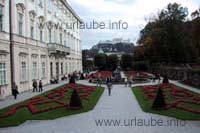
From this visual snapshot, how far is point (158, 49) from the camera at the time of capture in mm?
66250

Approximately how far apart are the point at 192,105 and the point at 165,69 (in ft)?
136

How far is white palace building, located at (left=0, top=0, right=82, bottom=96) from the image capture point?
98.4 feet

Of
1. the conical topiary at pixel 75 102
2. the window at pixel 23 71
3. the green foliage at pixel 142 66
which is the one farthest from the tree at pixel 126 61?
the conical topiary at pixel 75 102

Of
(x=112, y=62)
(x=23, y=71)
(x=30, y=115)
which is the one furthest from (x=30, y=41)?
(x=112, y=62)

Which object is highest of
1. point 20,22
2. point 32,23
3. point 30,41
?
point 32,23

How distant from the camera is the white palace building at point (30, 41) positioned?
30.0 m

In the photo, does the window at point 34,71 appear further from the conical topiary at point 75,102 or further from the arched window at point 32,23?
the conical topiary at point 75,102

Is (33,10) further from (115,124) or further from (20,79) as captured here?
(115,124)

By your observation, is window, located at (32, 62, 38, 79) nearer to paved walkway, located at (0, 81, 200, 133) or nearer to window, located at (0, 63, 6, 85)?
window, located at (0, 63, 6, 85)

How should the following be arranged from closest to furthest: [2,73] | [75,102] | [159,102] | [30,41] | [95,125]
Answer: [95,125], [159,102], [75,102], [2,73], [30,41]

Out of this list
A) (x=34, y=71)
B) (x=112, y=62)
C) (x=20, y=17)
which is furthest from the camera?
(x=112, y=62)

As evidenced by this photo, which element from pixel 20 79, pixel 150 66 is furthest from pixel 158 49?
pixel 20 79

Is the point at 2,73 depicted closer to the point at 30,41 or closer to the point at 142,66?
the point at 30,41

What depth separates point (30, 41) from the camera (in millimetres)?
38219
